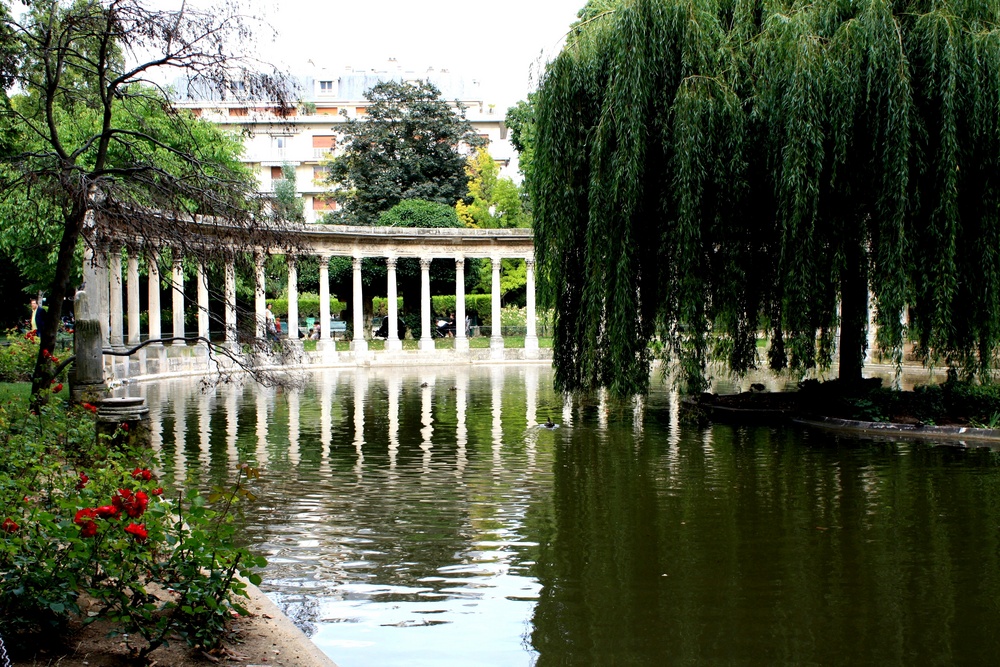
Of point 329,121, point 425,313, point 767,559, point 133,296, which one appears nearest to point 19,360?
point 133,296

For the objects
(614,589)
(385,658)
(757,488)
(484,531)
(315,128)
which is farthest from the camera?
(315,128)

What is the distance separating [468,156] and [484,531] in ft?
193

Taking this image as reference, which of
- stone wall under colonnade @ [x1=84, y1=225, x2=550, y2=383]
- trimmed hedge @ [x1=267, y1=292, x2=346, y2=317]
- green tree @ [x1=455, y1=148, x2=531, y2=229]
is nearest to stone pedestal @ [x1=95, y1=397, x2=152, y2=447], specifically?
stone wall under colonnade @ [x1=84, y1=225, x2=550, y2=383]

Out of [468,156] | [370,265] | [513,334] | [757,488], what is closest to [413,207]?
[370,265]

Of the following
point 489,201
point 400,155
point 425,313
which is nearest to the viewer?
point 425,313

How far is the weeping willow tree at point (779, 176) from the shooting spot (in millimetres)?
15844

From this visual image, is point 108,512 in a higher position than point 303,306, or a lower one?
lower

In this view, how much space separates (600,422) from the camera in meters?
19.2

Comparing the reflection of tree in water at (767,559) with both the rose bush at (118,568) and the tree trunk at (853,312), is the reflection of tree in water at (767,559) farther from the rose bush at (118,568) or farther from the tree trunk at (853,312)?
the tree trunk at (853,312)

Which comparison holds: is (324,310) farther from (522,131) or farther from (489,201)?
(489,201)

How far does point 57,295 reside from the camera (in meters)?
12.4

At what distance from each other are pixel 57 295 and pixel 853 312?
13910 millimetres

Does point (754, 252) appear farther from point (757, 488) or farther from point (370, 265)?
point (370, 265)

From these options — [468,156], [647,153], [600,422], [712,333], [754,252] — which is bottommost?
[600,422]
